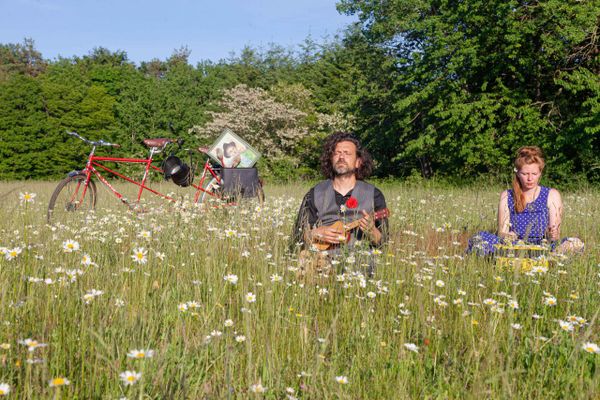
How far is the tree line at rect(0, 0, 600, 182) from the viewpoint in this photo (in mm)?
20781

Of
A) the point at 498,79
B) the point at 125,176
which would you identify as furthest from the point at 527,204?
the point at 498,79

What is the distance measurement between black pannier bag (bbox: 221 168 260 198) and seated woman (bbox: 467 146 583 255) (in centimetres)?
406

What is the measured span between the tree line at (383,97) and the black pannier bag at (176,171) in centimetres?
1443

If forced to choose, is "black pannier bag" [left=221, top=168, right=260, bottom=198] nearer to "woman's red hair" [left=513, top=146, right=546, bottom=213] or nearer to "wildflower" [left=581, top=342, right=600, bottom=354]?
"woman's red hair" [left=513, top=146, right=546, bottom=213]

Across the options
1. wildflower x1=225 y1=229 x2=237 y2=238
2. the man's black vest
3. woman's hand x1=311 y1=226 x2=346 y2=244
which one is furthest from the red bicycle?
woman's hand x1=311 y1=226 x2=346 y2=244

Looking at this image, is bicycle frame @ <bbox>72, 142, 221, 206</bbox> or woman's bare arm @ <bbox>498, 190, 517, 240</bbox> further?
bicycle frame @ <bbox>72, 142, 221, 206</bbox>

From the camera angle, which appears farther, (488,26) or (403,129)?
(403,129)

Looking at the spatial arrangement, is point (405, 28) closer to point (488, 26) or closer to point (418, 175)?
point (488, 26)

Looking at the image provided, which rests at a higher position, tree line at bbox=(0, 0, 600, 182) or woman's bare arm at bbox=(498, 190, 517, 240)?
tree line at bbox=(0, 0, 600, 182)

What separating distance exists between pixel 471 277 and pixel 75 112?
38.2 meters

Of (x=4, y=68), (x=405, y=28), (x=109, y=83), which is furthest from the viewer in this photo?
(x=4, y=68)

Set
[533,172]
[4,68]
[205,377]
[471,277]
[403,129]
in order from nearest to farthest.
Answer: [205,377] → [471,277] → [533,172] → [403,129] → [4,68]

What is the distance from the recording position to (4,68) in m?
51.8

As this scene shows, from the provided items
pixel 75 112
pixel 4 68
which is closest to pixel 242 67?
pixel 75 112
